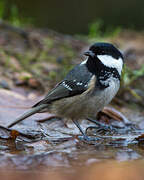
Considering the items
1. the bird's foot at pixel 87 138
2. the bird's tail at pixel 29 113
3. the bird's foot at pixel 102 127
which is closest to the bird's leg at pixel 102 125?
the bird's foot at pixel 102 127

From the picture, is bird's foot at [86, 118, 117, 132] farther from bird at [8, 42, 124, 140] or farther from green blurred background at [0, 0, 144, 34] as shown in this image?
green blurred background at [0, 0, 144, 34]

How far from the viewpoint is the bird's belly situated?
13.1 feet

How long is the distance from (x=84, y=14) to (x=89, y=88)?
17.8ft

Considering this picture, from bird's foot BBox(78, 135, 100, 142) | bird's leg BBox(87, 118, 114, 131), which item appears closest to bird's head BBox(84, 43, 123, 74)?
bird's leg BBox(87, 118, 114, 131)

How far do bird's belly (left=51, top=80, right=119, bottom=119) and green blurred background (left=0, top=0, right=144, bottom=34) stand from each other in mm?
4918

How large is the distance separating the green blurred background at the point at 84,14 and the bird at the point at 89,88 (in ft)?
15.9

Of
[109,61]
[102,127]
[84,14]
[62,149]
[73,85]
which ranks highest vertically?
[84,14]

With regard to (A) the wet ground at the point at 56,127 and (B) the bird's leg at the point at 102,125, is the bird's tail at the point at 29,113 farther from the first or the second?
(B) the bird's leg at the point at 102,125

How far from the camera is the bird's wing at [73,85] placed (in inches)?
161

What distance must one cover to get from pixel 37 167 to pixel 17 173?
0.65 ft

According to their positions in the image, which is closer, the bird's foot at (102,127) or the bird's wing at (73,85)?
the bird's wing at (73,85)

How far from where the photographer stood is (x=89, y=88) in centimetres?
402

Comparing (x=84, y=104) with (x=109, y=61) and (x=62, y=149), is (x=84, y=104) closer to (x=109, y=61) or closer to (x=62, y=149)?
(x=109, y=61)

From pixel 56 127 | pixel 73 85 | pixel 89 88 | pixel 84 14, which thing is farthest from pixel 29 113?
pixel 84 14
